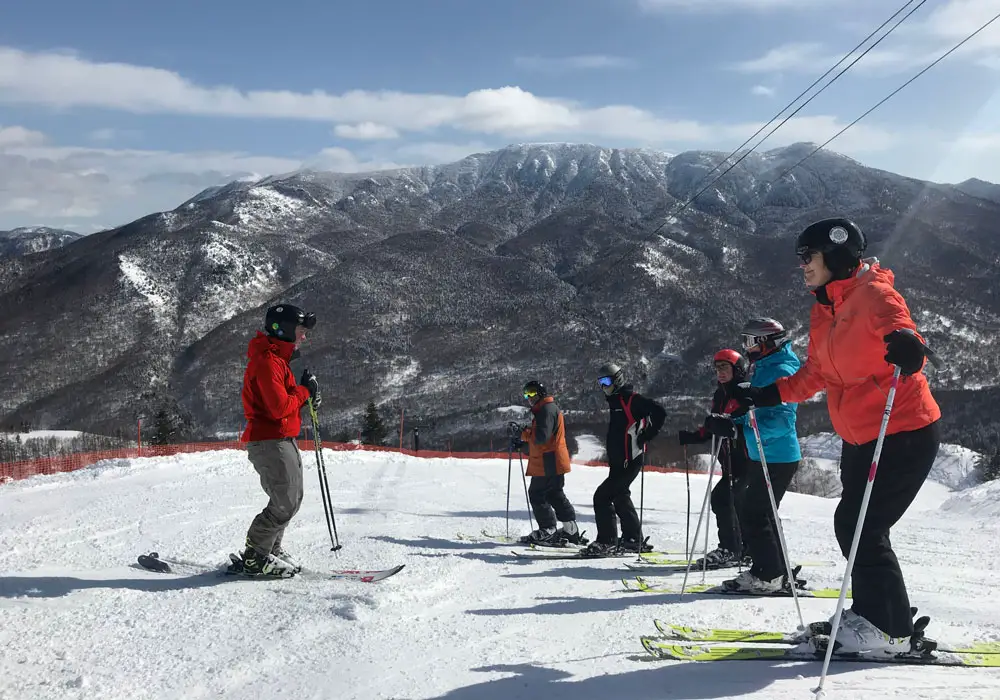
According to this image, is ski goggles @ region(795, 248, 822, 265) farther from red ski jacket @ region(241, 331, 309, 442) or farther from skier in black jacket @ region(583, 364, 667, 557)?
red ski jacket @ region(241, 331, 309, 442)

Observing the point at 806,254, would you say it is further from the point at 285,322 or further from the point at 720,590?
the point at 285,322

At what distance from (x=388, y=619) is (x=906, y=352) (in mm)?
3094

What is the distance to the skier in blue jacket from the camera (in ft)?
16.7

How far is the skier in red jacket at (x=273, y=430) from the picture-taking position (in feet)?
17.4

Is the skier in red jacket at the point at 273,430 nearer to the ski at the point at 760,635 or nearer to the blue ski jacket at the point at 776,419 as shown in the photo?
the ski at the point at 760,635

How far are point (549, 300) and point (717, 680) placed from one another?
139m

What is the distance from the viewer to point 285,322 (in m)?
5.42

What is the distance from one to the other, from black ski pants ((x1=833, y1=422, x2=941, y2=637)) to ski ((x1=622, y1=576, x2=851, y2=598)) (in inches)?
59.6

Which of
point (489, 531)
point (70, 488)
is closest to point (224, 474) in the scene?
point (70, 488)

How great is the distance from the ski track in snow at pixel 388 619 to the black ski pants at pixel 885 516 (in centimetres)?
25

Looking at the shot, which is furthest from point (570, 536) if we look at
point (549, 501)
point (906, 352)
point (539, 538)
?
point (906, 352)

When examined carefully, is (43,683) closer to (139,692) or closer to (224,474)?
(139,692)

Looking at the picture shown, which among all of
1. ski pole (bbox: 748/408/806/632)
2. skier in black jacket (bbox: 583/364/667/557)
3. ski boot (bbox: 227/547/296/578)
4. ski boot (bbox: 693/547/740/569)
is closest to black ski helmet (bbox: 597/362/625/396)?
skier in black jacket (bbox: 583/364/667/557)

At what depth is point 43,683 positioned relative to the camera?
3254 millimetres
